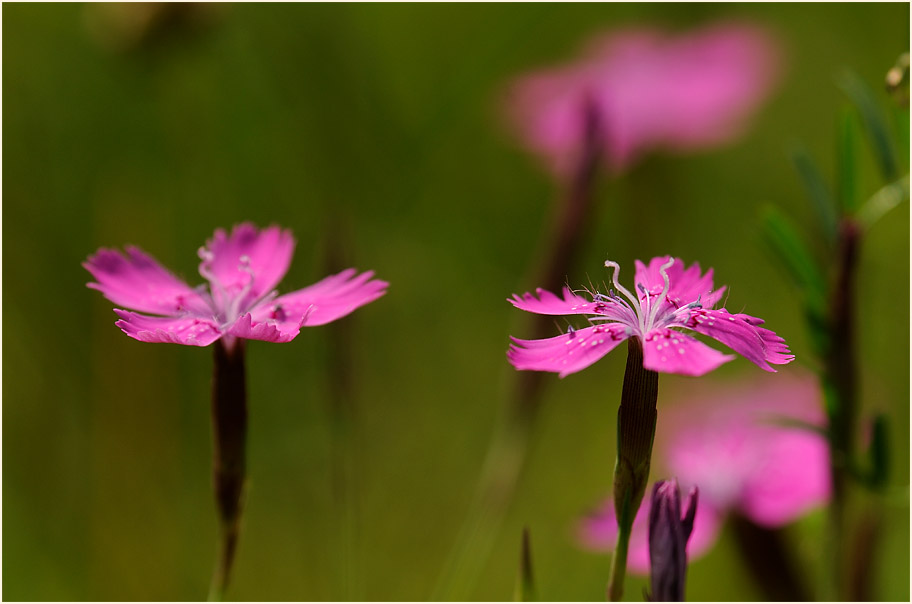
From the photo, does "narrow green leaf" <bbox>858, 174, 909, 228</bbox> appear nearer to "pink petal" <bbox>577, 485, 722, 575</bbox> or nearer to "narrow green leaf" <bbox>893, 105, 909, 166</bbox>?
"narrow green leaf" <bbox>893, 105, 909, 166</bbox>

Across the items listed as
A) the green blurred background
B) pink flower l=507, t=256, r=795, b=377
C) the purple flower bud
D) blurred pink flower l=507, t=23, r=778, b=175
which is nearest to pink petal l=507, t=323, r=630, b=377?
pink flower l=507, t=256, r=795, b=377

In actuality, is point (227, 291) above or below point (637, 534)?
above

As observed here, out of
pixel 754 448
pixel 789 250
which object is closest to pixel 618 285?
pixel 789 250

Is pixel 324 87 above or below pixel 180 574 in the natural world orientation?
above

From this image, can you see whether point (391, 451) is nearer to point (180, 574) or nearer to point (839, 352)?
point (180, 574)

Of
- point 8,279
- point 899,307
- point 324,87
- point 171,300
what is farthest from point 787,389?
point 8,279

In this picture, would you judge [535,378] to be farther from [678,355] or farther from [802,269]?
[678,355]
